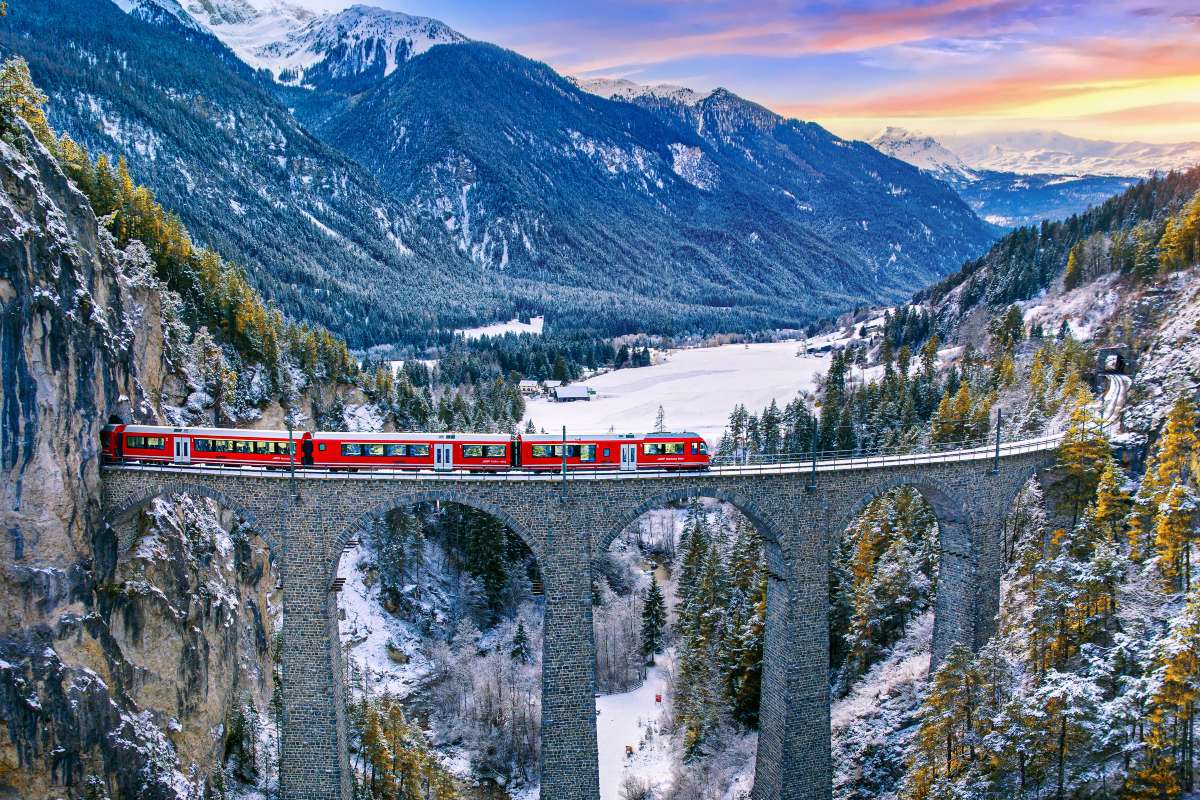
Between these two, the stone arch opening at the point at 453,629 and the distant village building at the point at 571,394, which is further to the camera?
the distant village building at the point at 571,394

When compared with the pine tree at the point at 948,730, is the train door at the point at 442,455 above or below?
above

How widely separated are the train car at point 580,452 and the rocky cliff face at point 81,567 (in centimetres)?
2266

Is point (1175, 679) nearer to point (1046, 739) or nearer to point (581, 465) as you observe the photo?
point (1046, 739)

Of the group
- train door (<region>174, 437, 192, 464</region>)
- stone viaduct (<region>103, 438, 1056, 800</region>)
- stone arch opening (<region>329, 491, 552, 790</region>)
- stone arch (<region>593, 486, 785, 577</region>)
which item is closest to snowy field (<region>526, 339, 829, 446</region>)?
stone arch opening (<region>329, 491, 552, 790</region>)

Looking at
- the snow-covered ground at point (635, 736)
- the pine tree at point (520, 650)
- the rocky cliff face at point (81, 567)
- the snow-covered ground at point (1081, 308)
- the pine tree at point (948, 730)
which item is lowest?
the snow-covered ground at point (635, 736)

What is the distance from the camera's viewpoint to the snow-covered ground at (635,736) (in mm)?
59875

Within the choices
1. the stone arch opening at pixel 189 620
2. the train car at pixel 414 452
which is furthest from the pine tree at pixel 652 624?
the train car at pixel 414 452

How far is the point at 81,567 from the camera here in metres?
42.1

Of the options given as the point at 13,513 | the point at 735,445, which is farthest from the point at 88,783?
the point at 735,445

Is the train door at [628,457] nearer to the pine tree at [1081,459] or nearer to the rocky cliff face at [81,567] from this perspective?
the rocky cliff face at [81,567]

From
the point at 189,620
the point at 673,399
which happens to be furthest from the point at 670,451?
the point at 673,399

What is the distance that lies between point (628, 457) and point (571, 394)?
113378mm

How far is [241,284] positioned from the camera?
7906cm

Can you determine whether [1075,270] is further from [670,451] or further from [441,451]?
[441,451]
